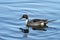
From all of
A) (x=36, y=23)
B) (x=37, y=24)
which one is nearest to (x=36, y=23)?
(x=36, y=23)

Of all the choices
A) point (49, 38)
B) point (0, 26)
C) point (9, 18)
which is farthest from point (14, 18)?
point (49, 38)

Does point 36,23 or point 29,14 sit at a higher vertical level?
point 29,14

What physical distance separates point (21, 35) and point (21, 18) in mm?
2009

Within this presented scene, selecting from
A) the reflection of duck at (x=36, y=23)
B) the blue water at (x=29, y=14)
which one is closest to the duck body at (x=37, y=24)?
the reflection of duck at (x=36, y=23)

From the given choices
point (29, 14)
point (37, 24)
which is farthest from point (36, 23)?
point (29, 14)

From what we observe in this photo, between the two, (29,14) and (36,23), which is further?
(29,14)

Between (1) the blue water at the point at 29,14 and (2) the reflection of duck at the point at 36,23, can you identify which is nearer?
(1) the blue water at the point at 29,14

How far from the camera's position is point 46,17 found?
1577 cm

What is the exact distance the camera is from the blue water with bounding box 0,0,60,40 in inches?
526

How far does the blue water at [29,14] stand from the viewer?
13363 millimetres

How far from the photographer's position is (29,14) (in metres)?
16.1

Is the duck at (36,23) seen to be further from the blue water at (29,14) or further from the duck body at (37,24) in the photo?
the blue water at (29,14)

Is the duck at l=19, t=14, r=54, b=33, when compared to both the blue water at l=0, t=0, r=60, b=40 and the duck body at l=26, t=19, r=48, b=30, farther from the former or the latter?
the blue water at l=0, t=0, r=60, b=40

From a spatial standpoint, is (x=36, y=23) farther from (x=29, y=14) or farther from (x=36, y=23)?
(x=29, y=14)
